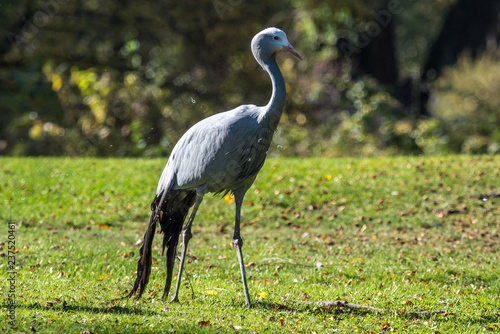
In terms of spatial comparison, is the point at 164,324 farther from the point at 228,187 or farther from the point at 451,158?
the point at 451,158

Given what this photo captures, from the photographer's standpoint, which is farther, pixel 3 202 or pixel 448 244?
pixel 3 202

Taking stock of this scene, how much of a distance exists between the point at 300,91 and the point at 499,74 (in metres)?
7.28

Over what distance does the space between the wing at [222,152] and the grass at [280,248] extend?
1101mm

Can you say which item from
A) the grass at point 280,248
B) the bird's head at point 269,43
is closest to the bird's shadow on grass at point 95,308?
the grass at point 280,248

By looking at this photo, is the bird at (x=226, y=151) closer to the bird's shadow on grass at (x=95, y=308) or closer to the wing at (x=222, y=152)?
the wing at (x=222, y=152)

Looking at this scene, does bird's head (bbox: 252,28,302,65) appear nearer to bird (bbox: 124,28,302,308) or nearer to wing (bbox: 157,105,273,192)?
bird (bbox: 124,28,302,308)

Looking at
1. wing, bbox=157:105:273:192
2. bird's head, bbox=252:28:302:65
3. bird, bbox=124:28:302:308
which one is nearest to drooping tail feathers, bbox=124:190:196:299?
bird, bbox=124:28:302:308

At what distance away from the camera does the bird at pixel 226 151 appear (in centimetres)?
504

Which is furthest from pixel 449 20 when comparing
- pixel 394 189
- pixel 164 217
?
pixel 164 217

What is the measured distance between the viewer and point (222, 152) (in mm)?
5062

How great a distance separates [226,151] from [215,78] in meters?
12.1

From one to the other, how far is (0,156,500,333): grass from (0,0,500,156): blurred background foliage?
9.68ft

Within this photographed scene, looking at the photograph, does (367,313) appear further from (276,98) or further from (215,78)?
(215,78)

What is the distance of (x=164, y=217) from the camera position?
18.3ft
